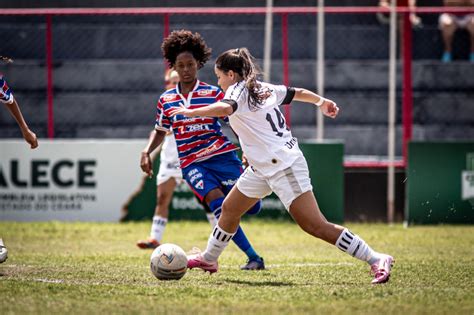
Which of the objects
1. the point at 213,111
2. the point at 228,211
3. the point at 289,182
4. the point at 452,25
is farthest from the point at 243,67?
the point at 452,25

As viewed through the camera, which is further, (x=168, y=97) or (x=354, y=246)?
(x=168, y=97)

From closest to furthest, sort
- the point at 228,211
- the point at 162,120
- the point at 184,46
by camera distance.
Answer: the point at 228,211 < the point at 162,120 < the point at 184,46

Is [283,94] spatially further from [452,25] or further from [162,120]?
[452,25]

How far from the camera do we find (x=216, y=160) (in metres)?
8.89

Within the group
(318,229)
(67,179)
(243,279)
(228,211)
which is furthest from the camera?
(67,179)

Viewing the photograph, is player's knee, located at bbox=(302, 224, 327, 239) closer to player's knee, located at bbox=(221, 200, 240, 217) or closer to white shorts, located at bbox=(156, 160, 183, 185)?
player's knee, located at bbox=(221, 200, 240, 217)

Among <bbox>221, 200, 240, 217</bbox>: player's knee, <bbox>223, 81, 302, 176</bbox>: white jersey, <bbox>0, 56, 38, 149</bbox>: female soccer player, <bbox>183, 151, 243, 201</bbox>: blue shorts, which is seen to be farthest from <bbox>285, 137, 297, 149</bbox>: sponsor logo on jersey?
<bbox>0, 56, 38, 149</bbox>: female soccer player

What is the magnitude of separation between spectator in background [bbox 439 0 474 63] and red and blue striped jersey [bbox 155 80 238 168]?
29.3 ft

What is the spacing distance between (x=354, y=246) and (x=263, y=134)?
114 centimetres

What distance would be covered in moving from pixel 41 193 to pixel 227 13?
13.3 ft

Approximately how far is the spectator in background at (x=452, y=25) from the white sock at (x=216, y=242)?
10.0 m

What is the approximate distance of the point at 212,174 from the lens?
8.87m

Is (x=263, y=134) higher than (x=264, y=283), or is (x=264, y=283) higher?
(x=263, y=134)

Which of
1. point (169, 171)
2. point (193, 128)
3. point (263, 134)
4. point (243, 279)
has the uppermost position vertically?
point (263, 134)
